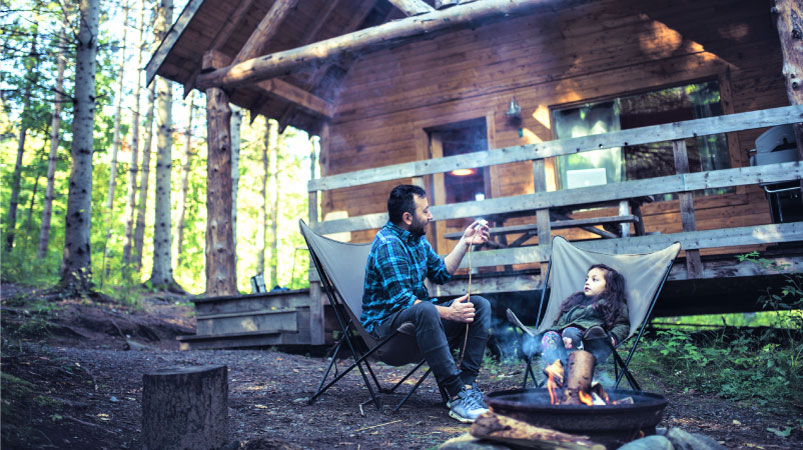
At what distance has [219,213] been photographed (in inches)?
269

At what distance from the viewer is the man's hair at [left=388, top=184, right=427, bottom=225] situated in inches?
135

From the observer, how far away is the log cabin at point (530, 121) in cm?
461

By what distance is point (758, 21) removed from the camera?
21.5 feet

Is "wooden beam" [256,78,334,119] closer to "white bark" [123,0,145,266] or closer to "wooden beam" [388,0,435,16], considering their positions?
"wooden beam" [388,0,435,16]

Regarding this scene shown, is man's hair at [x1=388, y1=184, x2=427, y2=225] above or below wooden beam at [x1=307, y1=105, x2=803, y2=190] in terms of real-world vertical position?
below

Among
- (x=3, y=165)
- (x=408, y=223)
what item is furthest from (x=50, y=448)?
(x=3, y=165)

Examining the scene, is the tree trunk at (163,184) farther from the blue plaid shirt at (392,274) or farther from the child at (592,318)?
the child at (592,318)

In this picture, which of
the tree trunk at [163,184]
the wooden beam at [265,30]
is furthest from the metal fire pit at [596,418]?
the tree trunk at [163,184]

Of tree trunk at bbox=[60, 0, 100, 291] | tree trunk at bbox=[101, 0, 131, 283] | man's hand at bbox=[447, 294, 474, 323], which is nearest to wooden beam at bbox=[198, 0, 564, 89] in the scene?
tree trunk at bbox=[60, 0, 100, 291]

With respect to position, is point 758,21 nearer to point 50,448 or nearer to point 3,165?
point 50,448

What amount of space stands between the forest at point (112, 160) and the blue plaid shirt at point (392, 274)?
4908mm

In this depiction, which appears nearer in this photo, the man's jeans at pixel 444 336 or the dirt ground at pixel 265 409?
the dirt ground at pixel 265 409

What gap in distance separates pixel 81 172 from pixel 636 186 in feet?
Result: 20.9

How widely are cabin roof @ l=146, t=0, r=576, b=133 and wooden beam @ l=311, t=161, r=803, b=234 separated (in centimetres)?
218
